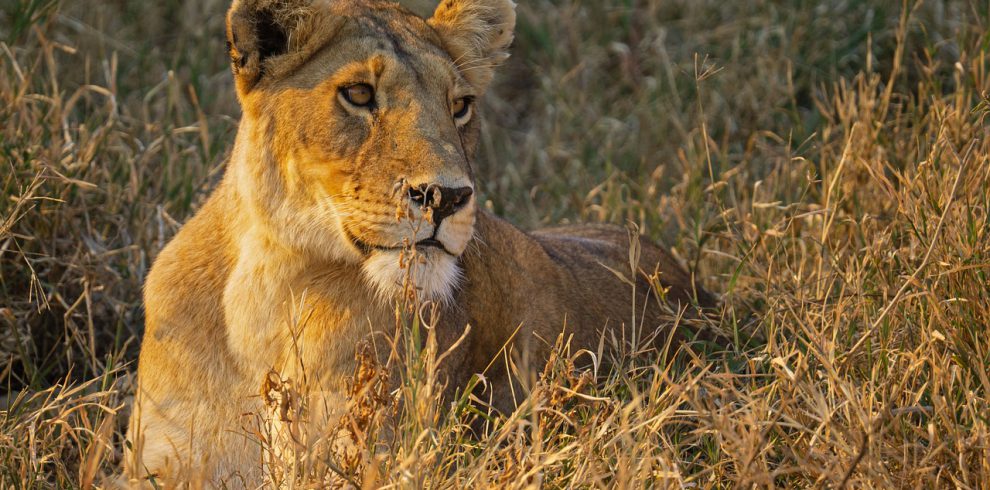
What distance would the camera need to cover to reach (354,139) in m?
3.54

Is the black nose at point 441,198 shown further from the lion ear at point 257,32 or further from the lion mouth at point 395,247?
the lion ear at point 257,32

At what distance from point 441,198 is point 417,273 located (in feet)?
0.73

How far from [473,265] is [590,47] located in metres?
4.10

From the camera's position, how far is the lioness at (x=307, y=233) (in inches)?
136

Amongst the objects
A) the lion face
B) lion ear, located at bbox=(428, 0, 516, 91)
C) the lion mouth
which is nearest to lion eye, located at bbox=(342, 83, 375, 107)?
the lion face

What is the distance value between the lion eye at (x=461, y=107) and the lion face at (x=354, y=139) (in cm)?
2

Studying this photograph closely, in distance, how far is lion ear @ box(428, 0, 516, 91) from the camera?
416 cm

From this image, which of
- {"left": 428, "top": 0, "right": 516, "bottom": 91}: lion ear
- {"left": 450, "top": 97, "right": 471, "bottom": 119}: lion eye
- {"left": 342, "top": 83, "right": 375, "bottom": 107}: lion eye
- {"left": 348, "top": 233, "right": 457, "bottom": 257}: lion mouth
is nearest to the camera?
{"left": 348, "top": 233, "right": 457, "bottom": 257}: lion mouth

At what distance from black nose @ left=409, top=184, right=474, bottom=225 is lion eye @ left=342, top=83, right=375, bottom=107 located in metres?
0.40

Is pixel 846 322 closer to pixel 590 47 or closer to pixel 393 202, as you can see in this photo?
pixel 393 202

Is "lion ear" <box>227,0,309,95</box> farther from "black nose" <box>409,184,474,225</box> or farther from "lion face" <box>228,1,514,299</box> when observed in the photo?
"black nose" <box>409,184,474,225</box>

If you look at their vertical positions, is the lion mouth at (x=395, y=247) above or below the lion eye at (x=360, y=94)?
below

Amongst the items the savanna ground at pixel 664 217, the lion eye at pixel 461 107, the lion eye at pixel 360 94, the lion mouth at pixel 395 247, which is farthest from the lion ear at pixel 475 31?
the lion mouth at pixel 395 247

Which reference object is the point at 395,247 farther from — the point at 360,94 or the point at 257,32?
the point at 257,32
